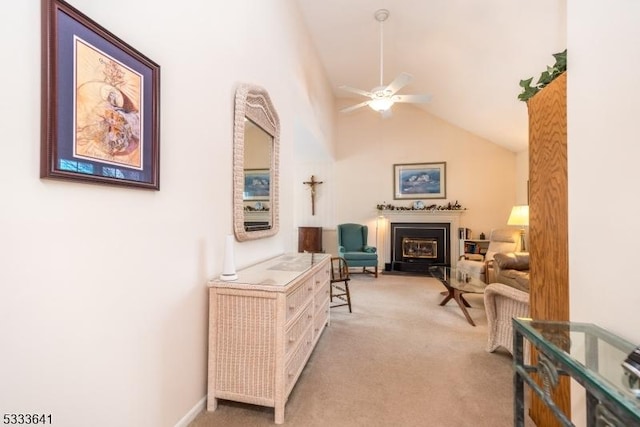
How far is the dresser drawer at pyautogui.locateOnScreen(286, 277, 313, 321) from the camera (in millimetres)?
1816

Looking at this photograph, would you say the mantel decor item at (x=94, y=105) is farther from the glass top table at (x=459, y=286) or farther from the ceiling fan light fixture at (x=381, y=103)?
the glass top table at (x=459, y=286)

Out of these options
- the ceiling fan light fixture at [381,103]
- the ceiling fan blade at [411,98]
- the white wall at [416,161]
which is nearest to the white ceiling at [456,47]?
the white wall at [416,161]

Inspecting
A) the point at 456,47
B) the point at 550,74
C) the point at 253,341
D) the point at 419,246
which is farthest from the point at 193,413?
Result: the point at 419,246

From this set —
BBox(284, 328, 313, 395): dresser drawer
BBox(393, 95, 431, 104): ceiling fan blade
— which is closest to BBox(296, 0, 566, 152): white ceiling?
BBox(393, 95, 431, 104): ceiling fan blade

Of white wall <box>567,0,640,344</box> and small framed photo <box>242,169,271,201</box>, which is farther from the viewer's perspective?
small framed photo <box>242,169,271,201</box>

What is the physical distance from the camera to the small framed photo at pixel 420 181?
6172 mm

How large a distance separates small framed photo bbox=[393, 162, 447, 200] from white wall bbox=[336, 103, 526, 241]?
0.33ft

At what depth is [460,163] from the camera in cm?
609

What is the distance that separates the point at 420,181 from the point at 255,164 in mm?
4611

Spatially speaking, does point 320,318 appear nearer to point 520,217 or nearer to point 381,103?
point 381,103

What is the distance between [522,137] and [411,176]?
2039mm

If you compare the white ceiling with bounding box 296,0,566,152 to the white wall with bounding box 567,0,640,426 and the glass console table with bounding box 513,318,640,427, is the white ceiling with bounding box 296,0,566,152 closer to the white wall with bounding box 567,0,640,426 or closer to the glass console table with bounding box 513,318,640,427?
the white wall with bounding box 567,0,640,426

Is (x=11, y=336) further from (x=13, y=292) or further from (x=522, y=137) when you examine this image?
(x=522, y=137)

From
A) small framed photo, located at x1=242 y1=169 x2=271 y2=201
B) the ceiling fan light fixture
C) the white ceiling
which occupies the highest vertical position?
the white ceiling
